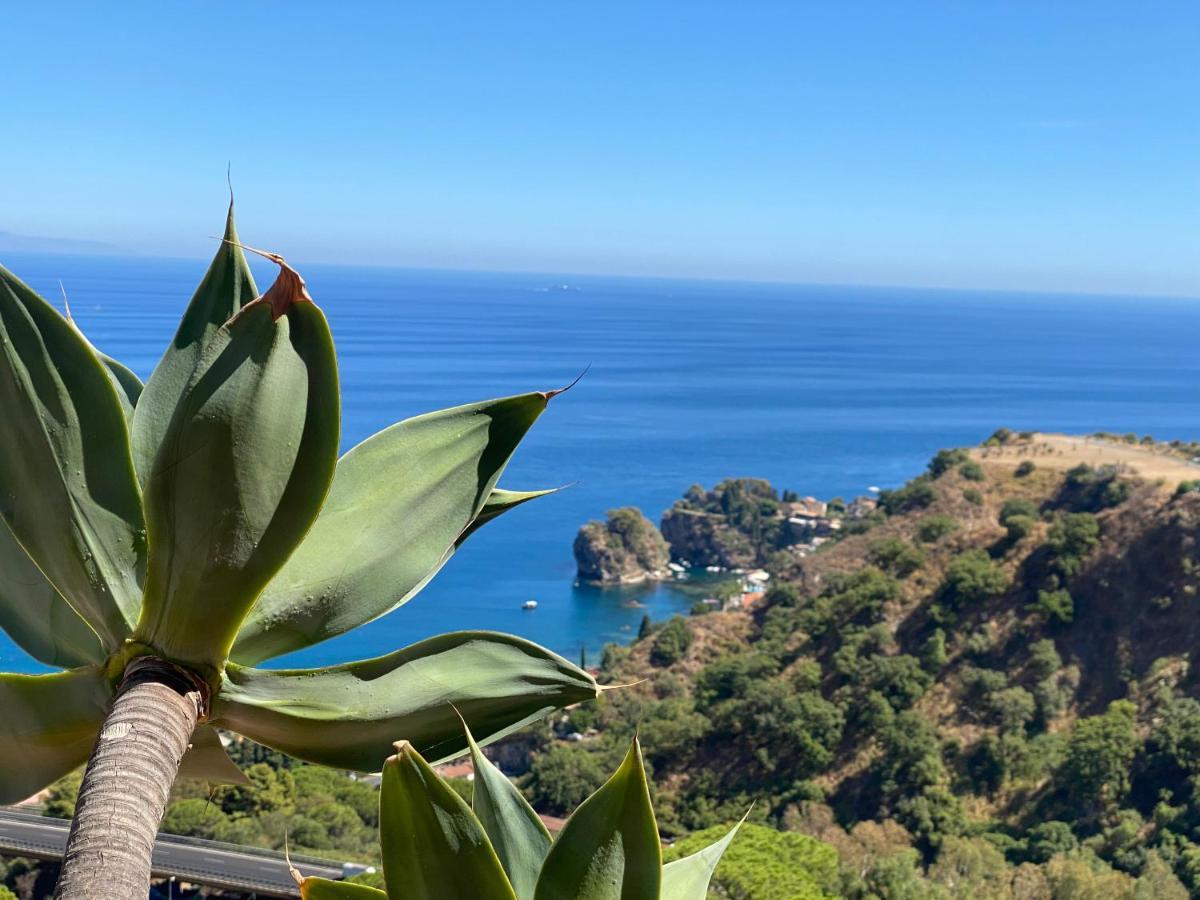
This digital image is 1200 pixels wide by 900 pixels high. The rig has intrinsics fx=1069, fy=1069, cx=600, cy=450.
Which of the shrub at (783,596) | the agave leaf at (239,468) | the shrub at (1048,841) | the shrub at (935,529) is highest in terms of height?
the agave leaf at (239,468)

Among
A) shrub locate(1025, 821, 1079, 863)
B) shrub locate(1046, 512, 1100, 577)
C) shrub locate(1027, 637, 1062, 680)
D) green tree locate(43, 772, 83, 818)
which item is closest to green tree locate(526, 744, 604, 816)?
shrub locate(1025, 821, 1079, 863)

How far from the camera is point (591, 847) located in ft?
2.49

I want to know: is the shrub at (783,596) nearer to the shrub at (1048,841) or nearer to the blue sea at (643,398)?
the blue sea at (643,398)

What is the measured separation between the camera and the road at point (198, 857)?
11.6 meters

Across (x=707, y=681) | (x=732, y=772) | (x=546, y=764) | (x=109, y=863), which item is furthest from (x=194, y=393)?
(x=707, y=681)

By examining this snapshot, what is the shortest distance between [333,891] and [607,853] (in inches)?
8.9

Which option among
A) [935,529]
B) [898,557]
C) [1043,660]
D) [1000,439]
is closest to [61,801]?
[1043,660]

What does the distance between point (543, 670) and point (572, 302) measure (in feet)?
588

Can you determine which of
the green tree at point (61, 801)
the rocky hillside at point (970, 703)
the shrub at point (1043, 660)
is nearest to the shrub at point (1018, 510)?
the rocky hillside at point (970, 703)

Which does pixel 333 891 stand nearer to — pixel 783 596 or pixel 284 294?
pixel 284 294

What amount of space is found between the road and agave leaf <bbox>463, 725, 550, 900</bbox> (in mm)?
11144

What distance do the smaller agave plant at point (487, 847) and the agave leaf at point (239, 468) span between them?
216mm

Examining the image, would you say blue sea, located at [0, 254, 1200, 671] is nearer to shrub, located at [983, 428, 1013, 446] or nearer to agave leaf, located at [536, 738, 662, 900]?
agave leaf, located at [536, 738, 662, 900]

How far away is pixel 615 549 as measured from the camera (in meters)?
44.2
